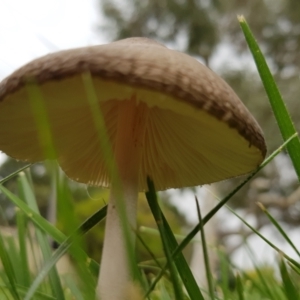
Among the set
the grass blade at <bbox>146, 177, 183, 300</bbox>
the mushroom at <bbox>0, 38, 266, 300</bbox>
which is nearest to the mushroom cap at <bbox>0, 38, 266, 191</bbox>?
the mushroom at <bbox>0, 38, 266, 300</bbox>

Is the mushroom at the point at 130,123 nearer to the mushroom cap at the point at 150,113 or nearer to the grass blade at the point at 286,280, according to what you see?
the mushroom cap at the point at 150,113

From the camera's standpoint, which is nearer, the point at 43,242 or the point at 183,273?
the point at 183,273

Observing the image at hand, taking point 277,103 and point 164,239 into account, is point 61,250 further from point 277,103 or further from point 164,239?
point 277,103

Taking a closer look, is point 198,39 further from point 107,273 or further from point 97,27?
point 107,273

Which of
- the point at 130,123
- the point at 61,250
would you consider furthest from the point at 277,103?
the point at 61,250

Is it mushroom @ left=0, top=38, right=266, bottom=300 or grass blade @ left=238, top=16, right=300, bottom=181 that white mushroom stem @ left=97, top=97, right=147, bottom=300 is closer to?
Answer: mushroom @ left=0, top=38, right=266, bottom=300

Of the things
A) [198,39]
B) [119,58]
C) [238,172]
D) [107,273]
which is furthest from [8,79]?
[198,39]

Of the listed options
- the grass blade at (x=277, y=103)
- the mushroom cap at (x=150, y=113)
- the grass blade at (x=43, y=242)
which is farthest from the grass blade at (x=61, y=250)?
the grass blade at (x=277, y=103)
